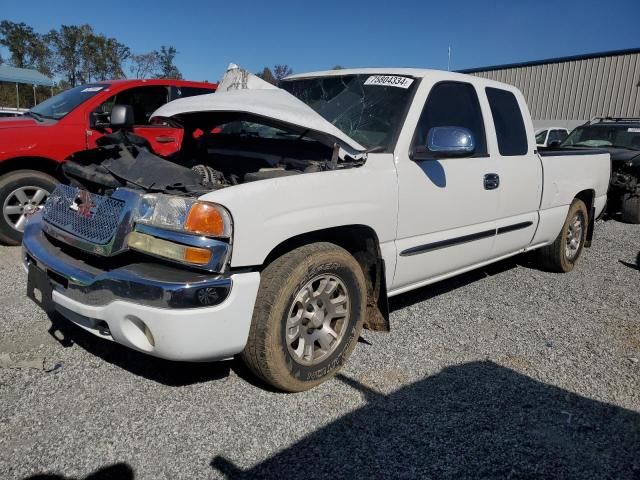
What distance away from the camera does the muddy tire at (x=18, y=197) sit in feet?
17.9

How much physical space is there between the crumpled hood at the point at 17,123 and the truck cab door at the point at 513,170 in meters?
4.70

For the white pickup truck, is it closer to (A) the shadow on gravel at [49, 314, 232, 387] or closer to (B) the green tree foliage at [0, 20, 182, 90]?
(A) the shadow on gravel at [49, 314, 232, 387]

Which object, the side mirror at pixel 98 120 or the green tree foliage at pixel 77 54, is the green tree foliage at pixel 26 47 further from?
the side mirror at pixel 98 120

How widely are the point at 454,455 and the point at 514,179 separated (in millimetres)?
2543

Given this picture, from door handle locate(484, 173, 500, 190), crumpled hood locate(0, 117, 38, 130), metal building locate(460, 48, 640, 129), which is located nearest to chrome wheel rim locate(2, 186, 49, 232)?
crumpled hood locate(0, 117, 38, 130)

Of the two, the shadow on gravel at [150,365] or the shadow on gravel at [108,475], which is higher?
the shadow on gravel at [150,365]

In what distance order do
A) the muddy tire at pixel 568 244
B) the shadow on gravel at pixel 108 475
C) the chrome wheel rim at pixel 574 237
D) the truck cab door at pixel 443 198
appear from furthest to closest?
the chrome wheel rim at pixel 574 237 → the muddy tire at pixel 568 244 → the truck cab door at pixel 443 198 → the shadow on gravel at pixel 108 475

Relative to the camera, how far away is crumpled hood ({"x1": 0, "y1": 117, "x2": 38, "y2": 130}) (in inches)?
220

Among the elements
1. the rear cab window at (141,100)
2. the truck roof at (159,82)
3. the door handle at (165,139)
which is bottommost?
the door handle at (165,139)

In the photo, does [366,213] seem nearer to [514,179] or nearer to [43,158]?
[514,179]

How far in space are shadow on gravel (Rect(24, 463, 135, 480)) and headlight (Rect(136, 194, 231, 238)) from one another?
108 cm

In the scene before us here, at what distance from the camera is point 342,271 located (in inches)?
117

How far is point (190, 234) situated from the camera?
2.43 meters

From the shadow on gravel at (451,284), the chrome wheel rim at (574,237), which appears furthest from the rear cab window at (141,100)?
the chrome wheel rim at (574,237)
